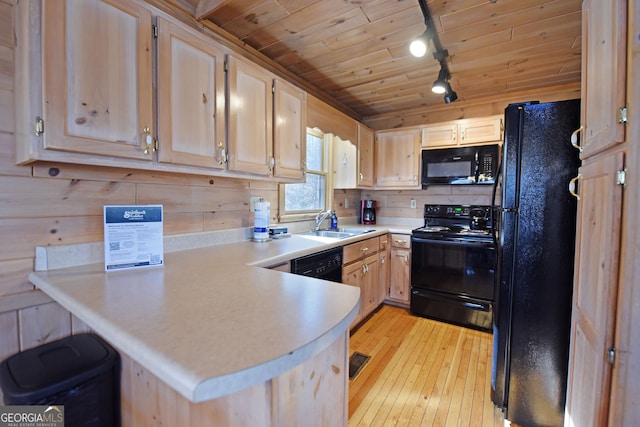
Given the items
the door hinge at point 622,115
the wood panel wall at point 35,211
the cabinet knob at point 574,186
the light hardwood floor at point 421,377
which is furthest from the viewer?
the light hardwood floor at point 421,377

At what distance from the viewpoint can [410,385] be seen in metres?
1.81

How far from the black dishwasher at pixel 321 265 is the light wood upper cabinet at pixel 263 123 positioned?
62 cm

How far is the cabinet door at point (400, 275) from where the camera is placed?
3.01 meters

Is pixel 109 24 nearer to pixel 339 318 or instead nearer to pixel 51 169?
pixel 51 169

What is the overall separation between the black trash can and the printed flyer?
326mm

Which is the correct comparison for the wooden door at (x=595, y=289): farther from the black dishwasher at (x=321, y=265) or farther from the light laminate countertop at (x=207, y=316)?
the black dishwasher at (x=321, y=265)

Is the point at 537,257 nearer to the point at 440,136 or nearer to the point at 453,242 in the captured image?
the point at 453,242

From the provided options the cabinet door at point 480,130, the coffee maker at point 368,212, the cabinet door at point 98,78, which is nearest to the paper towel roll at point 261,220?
the cabinet door at point 98,78

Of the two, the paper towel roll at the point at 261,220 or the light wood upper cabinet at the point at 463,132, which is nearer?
the paper towel roll at the point at 261,220

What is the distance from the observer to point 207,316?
74 cm

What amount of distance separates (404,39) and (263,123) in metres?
1.21

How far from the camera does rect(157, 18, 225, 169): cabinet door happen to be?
128 cm

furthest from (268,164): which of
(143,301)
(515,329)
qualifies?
(515,329)

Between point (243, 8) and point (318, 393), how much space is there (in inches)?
81.3
